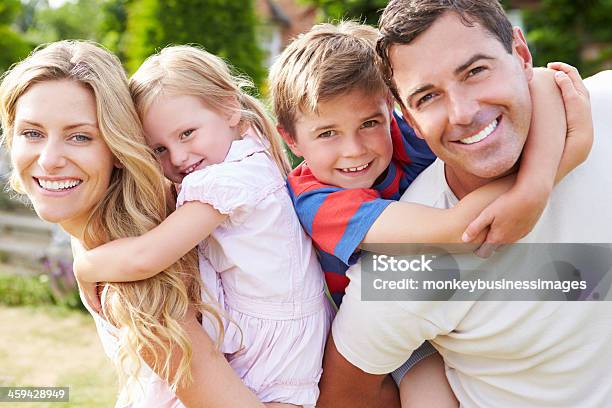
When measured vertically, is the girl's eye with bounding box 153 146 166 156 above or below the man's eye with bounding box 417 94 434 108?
below

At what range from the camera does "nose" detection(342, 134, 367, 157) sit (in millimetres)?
2400

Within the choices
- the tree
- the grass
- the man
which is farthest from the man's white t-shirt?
the tree

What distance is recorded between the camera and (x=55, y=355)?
272 inches

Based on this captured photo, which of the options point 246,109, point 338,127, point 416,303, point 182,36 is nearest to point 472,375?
point 416,303

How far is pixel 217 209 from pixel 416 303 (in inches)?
26.7

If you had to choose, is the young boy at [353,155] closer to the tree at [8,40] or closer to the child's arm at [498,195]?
the child's arm at [498,195]

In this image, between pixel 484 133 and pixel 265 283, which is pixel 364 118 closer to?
pixel 484 133

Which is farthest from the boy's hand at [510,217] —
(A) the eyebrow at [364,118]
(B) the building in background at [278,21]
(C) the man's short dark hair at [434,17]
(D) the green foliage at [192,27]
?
(B) the building in background at [278,21]

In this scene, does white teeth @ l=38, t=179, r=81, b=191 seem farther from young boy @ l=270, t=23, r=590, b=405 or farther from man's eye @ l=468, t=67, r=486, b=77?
man's eye @ l=468, t=67, r=486, b=77

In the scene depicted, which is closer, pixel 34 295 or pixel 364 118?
pixel 364 118

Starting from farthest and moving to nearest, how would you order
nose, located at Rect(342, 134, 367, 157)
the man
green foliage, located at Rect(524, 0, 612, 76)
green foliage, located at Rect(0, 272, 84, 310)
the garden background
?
green foliage, located at Rect(524, 0, 612, 76) < green foliage, located at Rect(0, 272, 84, 310) < the garden background < nose, located at Rect(342, 134, 367, 157) < the man

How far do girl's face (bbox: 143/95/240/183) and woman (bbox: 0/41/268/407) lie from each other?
0.07m

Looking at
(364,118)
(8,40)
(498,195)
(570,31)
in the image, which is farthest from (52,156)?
(8,40)

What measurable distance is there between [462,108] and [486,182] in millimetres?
284
